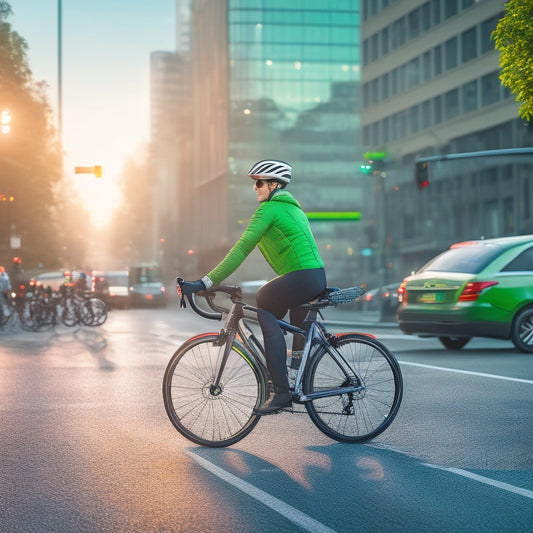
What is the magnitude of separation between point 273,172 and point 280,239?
1.54ft

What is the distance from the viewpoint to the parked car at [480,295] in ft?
44.1

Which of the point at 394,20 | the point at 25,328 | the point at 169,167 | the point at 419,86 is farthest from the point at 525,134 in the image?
the point at 169,167

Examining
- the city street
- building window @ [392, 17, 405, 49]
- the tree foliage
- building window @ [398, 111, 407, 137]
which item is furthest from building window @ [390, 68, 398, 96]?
the city street

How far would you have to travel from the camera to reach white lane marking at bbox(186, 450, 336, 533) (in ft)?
14.9

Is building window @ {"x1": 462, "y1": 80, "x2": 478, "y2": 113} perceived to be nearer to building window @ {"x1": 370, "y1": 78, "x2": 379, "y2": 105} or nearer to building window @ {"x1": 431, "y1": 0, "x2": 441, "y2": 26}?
building window @ {"x1": 431, "y1": 0, "x2": 441, "y2": 26}

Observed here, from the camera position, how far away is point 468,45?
56.9 m

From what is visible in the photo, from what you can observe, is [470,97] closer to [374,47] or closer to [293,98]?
[374,47]

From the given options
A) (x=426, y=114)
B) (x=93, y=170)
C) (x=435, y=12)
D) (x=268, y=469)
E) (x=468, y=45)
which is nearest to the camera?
(x=268, y=469)

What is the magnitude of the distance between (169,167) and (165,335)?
132395 millimetres

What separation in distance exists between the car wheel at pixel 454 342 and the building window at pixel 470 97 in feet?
138

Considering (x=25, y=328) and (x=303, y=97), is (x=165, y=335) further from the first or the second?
(x=303, y=97)

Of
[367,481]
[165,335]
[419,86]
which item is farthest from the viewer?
[419,86]

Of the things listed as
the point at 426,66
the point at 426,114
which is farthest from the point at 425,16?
the point at 426,114

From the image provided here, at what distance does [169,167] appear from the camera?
151 m
